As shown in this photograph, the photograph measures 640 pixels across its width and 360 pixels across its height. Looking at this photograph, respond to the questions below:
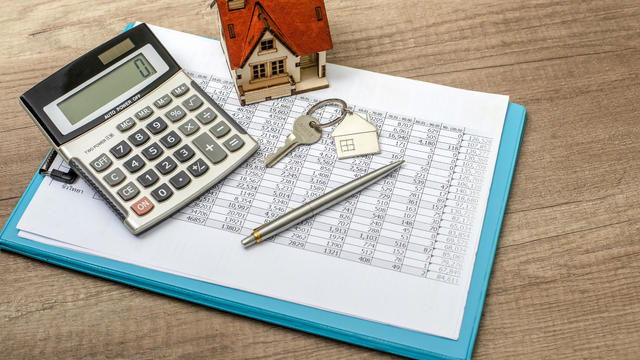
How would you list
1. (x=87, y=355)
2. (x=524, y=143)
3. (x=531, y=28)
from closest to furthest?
1. (x=87, y=355)
2. (x=524, y=143)
3. (x=531, y=28)

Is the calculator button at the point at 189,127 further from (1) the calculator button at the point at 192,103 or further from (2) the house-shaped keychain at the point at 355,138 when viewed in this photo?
(2) the house-shaped keychain at the point at 355,138

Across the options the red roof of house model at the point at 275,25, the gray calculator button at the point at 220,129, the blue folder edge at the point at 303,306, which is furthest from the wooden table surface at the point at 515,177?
the gray calculator button at the point at 220,129

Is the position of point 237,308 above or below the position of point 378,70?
below

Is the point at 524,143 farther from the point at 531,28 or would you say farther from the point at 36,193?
the point at 36,193

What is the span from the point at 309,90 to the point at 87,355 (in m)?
0.48

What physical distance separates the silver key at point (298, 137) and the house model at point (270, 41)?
6 cm

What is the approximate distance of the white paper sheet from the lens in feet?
2.36

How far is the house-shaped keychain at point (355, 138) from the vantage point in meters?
0.81

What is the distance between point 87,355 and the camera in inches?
27.6

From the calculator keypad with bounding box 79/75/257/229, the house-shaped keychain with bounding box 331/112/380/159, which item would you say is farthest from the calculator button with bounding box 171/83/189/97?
the house-shaped keychain with bounding box 331/112/380/159

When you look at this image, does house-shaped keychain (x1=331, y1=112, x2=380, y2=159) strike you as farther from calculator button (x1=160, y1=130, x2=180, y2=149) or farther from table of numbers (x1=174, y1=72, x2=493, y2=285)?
calculator button (x1=160, y1=130, x2=180, y2=149)

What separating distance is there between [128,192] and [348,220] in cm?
30

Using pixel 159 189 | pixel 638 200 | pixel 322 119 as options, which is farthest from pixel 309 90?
pixel 638 200

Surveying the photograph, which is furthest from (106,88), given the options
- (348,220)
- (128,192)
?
(348,220)
